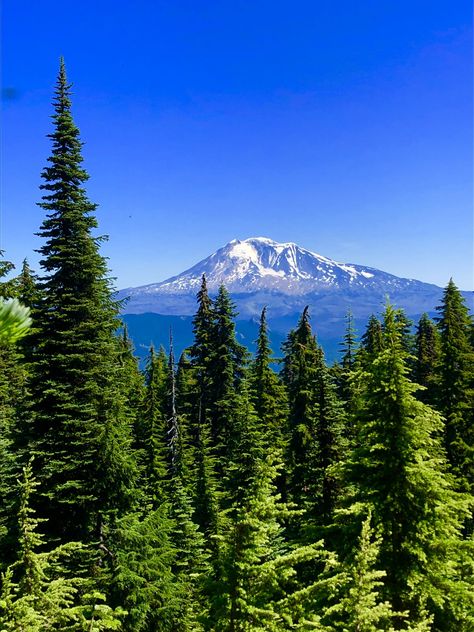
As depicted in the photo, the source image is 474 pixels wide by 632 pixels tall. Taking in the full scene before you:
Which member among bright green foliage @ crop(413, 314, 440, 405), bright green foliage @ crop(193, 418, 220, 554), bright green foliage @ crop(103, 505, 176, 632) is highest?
bright green foliage @ crop(413, 314, 440, 405)

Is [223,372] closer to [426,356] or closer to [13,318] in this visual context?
[426,356]

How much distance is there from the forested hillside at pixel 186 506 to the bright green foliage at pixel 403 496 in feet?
0.13

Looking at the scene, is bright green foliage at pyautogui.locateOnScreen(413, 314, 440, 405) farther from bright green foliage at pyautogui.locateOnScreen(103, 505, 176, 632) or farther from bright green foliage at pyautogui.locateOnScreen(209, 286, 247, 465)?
bright green foliage at pyautogui.locateOnScreen(103, 505, 176, 632)

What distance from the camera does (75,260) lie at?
50.6ft

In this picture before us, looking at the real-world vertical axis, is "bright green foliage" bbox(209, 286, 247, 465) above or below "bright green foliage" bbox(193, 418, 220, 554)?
above

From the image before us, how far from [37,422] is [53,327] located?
3.08 meters

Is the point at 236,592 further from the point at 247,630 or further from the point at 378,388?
the point at 378,388

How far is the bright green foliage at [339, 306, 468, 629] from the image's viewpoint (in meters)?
9.59

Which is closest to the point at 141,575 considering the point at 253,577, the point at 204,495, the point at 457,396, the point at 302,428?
the point at 253,577

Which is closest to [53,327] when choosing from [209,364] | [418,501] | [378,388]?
[378,388]

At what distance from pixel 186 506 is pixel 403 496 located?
16938 millimetres

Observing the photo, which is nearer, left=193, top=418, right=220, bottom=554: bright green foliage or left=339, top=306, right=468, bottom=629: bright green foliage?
left=339, top=306, right=468, bottom=629: bright green foliage

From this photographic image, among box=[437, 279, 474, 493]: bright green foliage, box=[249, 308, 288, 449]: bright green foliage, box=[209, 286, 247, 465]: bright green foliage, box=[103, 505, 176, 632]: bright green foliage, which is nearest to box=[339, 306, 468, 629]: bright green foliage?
box=[103, 505, 176, 632]: bright green foliage

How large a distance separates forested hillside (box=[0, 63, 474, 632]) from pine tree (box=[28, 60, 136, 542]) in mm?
60
